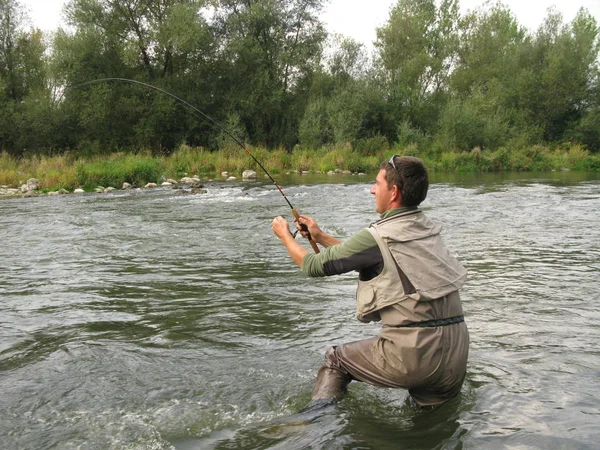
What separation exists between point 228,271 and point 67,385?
4.07m

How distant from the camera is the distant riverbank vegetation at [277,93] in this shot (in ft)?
114

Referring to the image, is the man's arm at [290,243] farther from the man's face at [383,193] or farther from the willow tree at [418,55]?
the willow tree at [418,55]

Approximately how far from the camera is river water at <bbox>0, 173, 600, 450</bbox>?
3672mm

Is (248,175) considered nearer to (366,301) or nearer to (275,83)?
(275,83)

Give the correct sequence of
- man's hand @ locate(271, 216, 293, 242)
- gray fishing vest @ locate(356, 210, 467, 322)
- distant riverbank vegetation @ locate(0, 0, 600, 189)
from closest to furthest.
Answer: gray fishing vest @ locate(356, 210, 467, 322), man's hand @ locate(271, 216, 293, 242), distant riverbank vegetation @ locate(0, 0, 600, 189)

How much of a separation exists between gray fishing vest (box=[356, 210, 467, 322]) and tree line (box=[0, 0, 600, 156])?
3170cm

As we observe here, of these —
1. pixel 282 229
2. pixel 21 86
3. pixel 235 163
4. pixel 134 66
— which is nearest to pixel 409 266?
pixel 282 229

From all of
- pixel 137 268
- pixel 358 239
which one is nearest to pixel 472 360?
pixel 358 239

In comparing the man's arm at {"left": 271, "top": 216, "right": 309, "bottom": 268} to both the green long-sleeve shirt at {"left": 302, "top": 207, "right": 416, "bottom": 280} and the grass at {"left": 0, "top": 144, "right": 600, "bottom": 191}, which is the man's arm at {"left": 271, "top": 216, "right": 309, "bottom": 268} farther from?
the grass at {"left": 0, "top": 144, "right": 600, "bottom": 191}

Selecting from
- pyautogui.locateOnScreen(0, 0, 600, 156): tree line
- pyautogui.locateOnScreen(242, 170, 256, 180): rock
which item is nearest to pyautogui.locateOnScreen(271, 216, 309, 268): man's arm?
pyautogui.locateOnScreen(242, 170, 256, 180): rock

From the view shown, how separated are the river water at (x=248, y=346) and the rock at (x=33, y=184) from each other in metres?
11.1

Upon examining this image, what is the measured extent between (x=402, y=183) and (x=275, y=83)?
38819 millimetres

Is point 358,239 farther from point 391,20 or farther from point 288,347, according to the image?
point 391,20

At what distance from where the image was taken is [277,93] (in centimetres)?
4038
